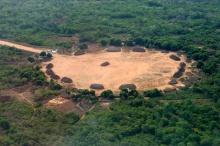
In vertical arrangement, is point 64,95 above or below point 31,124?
above

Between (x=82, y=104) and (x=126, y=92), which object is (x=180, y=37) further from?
(x=82, y=104)

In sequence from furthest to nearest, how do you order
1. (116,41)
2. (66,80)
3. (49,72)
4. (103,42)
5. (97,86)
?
(103,42), (116,41), (49,72), (66,80), (97,86)

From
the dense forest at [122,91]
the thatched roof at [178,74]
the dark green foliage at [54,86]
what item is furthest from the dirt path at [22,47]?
the thatched roof at [178,74]

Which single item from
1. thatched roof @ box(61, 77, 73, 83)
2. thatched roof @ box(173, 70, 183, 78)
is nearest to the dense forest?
thatched roof @ box(61, 77, 73, 83)

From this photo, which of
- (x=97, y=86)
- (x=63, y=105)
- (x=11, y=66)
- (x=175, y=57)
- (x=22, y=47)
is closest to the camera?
(x=63, y=105)

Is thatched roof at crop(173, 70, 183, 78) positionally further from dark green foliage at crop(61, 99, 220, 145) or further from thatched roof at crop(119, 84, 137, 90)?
dark green foliage at crop(61, 99, 220, 145)

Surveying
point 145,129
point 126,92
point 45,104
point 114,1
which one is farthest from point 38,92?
point 114,1

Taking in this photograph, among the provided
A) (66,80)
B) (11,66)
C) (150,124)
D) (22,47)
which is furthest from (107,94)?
(22,47)

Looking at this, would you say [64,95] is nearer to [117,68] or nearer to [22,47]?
[117,68]
